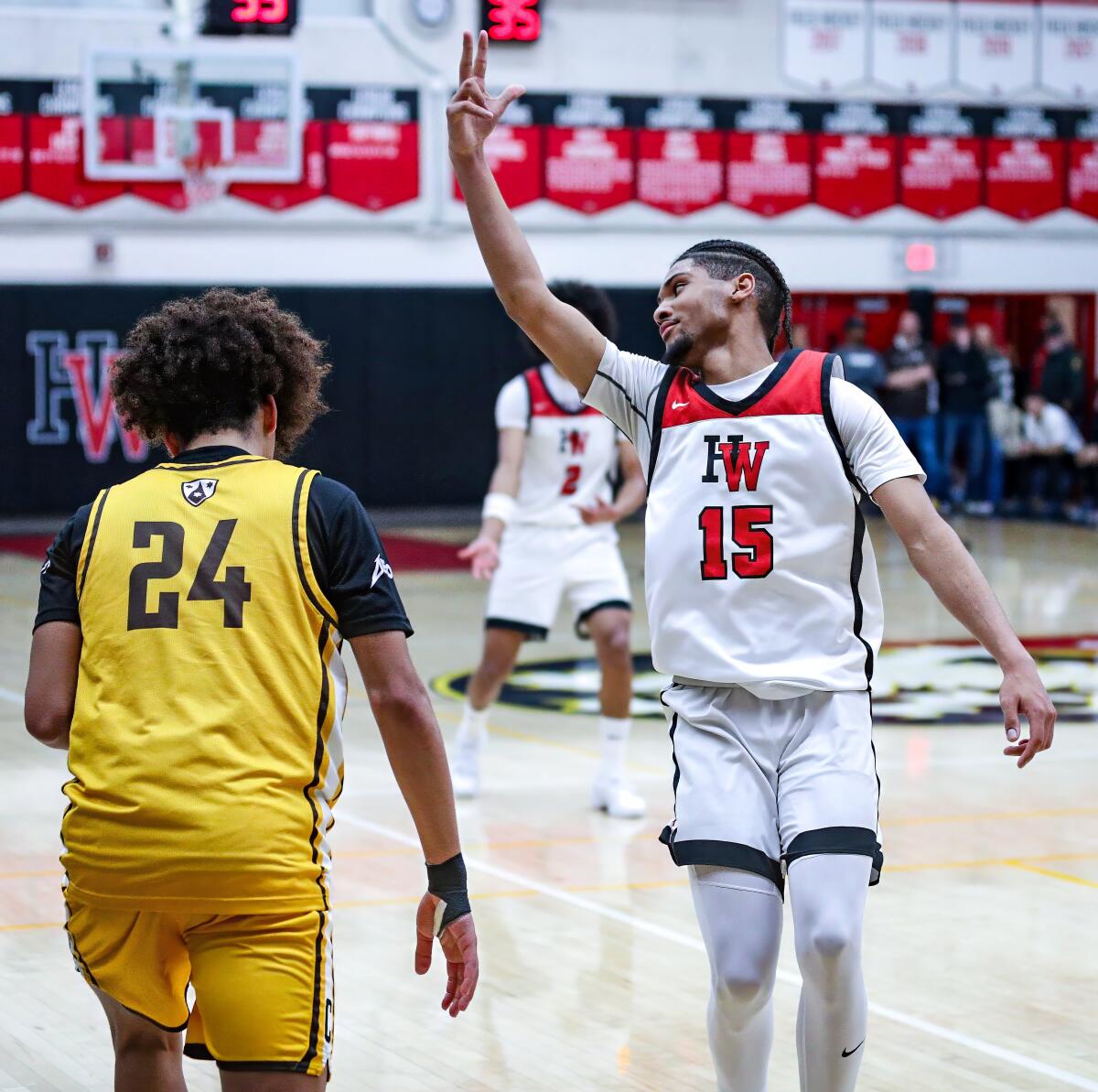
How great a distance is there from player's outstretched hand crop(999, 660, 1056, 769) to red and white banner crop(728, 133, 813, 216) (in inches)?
672

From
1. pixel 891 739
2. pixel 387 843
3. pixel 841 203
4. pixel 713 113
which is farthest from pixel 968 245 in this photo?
pixel 387 843

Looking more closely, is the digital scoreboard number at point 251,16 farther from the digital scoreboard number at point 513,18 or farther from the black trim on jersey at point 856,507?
the black trim on jersey at point 856,507

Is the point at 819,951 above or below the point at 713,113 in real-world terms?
below

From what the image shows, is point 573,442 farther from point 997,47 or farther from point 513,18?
point 997,47

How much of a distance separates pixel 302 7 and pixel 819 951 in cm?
1697


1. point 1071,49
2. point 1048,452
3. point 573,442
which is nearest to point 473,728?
point 573,442

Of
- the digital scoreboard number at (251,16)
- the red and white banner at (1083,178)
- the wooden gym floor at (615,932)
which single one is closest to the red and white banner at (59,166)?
the digital scoreboard number at (251,16)

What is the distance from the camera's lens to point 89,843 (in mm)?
2672

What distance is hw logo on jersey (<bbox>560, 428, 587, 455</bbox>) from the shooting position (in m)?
7.37

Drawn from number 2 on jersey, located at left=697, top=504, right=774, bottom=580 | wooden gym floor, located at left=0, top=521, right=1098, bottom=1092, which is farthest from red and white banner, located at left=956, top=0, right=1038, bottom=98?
number 2 on jersey, located at left=697, top=504, right=774, bottom=580

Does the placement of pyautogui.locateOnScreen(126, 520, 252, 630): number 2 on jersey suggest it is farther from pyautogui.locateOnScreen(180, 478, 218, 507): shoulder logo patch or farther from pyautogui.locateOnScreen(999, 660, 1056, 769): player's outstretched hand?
pyautogui.locateOnScreen(999, 660, 1056, 769): player's outstretched hand

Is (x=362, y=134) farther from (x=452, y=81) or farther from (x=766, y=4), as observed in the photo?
(x=766, y=4)

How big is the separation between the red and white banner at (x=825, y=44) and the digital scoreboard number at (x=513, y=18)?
772 cm

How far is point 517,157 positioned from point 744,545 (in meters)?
16.2
